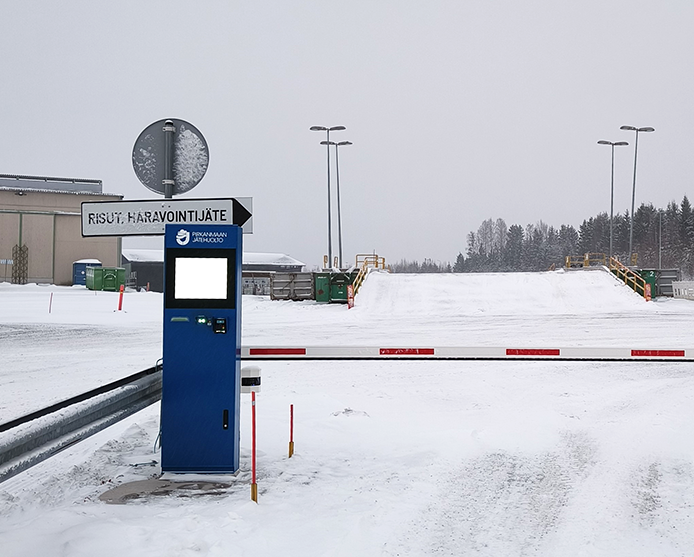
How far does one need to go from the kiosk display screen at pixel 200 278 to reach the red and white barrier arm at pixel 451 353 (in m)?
1.27

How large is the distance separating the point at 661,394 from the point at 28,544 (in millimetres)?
9348

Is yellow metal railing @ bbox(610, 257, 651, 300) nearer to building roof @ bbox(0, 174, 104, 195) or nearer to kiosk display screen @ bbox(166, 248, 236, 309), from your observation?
kiosk display screen @ bbox(166, 248, 236, 309)

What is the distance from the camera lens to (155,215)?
6.62 meters

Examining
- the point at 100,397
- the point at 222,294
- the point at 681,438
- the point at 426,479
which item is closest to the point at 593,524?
the point at 426,479

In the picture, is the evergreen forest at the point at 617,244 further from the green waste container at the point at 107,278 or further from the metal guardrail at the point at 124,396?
the metal guardrail at the point at 124,396

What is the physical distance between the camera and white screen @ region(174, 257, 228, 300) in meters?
6.00

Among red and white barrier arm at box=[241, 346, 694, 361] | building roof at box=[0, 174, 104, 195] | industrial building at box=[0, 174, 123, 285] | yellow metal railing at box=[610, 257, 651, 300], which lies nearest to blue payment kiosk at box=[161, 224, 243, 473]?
red and white barrier arm at box=[241, 346, 694, 361]

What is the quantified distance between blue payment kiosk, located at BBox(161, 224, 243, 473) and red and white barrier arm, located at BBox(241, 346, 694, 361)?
1.06 meters

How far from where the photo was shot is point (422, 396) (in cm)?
1003

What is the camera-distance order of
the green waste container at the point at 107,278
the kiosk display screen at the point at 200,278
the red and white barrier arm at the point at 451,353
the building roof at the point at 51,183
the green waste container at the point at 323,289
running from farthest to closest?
the building roof at the point at 51,183 → the green waste container at the point at 107,278 → the green waste container at the point at 323,289 → the red and white barrier arm at the point at 451,353 → the kiosk display screen at the point at 200,278

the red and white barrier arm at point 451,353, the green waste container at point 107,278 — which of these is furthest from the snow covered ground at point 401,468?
the green waste container at point 107,278

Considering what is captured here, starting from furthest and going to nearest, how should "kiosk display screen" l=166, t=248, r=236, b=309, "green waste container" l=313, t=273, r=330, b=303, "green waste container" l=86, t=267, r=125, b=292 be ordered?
"green waste container" l=86, t=267, r=125, b=292
"green waste container" l=313, t=273, r=330, b=303
"kiosk display screen" l=166, t=248, r=236, b=309

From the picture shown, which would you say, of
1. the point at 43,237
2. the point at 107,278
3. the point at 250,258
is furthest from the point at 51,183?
the point at 250,258

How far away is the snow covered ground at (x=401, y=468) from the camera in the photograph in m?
4.63
